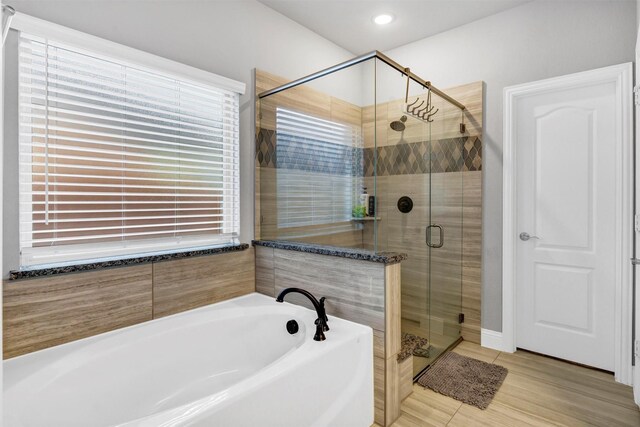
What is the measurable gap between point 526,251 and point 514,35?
5.57 ft

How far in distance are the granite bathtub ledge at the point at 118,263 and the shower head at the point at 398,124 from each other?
1326mm

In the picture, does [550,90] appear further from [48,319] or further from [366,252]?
[48,319]

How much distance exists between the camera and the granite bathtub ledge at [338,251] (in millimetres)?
1975

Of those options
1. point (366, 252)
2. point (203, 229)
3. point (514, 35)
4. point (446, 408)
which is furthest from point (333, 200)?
point (514, 35)

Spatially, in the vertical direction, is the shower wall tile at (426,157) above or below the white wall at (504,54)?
below

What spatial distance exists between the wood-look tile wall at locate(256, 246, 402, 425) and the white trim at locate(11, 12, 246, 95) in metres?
1.32

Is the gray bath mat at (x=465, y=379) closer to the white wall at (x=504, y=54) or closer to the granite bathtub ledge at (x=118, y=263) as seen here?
the white wall at (x=504, y=54)

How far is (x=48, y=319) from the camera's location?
5.73 ft

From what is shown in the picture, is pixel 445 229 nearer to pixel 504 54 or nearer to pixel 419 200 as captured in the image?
pixel 419 200

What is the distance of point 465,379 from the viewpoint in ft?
8.00

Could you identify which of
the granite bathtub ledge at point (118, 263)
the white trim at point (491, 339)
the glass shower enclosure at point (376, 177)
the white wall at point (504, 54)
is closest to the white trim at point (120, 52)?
the glass shower enclosure at point (376, 177)

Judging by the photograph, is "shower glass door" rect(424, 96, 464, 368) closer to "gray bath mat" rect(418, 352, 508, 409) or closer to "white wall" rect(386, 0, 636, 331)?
"gray bath mat" rect(418, 352, 508, 409)

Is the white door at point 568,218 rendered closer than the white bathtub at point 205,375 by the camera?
No

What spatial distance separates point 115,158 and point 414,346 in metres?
2.17
